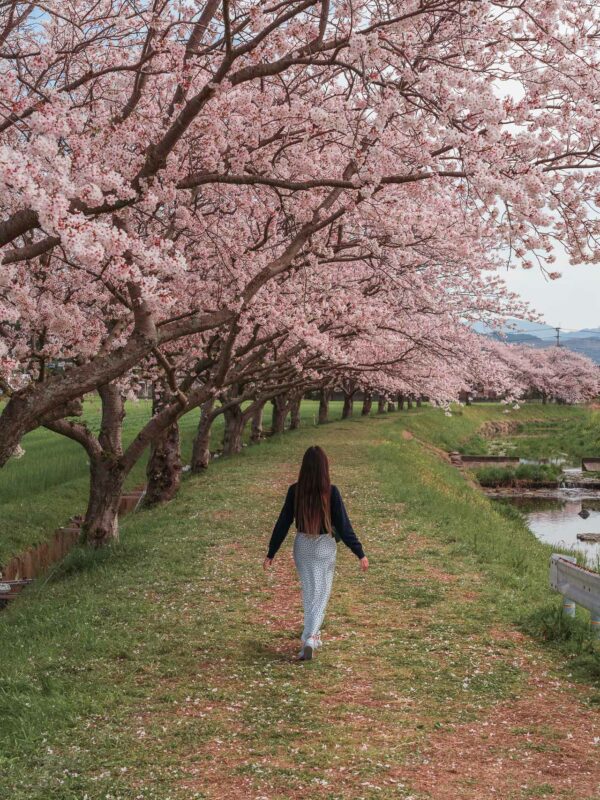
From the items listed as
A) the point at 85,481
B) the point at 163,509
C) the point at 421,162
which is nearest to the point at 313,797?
the point at 421,162

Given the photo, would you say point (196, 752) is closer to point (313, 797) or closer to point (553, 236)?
point (313, 797)

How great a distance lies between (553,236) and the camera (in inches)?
335

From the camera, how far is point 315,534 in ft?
26.1

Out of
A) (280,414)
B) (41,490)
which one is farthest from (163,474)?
(280,414)

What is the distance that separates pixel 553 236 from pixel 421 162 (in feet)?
5.08

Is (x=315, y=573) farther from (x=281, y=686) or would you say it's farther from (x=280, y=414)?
(x=280, y=414)

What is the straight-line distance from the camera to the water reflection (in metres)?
22.4

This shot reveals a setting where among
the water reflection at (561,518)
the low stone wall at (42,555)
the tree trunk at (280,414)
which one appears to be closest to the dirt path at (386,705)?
the low stone wall at (42,555)

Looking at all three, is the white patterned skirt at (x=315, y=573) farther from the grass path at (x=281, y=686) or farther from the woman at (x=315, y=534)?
the grass path at (x=281, y=686)

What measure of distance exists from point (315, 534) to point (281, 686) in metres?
1.41

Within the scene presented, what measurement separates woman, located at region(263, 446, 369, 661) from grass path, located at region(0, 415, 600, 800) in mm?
460

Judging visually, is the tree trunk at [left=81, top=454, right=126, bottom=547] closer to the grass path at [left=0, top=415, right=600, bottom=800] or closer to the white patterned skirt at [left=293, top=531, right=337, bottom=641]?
the grass path at [left=0, top=415, right=600, bottom=800]

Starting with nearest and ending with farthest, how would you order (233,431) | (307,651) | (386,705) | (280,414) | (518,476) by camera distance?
(386,705), (307,651), (233,431), (518,476), (280,414)

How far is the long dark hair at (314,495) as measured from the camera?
7.89m
